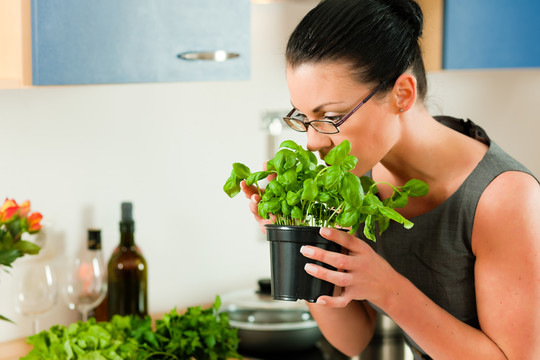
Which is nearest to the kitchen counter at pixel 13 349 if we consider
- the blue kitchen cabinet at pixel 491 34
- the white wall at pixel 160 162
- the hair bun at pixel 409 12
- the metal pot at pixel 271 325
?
the white wall at pixel 160 162

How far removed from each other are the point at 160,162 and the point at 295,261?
3.29 feet

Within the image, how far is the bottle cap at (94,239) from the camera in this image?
1.72 m

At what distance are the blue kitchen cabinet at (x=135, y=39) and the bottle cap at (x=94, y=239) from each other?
48 centimetres

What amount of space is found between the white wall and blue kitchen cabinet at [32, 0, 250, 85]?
16.2 inches

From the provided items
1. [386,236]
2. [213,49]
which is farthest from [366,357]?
[213,49]

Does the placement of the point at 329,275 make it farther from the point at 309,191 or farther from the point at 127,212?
the point at 127,212

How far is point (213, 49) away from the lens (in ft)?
4.94

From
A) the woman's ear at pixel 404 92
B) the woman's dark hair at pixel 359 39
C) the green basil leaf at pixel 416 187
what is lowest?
the green basil leaf at pixel 416 187

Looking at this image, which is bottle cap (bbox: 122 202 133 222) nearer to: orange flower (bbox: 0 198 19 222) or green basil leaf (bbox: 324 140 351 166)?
orange flower (bbox: 0 198 19 222)

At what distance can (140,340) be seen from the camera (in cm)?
137

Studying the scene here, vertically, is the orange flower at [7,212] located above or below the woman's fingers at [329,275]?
above

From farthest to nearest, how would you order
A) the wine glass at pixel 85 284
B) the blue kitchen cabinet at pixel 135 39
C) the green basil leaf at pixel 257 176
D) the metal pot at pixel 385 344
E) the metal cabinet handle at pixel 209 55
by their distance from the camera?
1. the metal pot at pixel 385 344
2. the wine glass at pixel 85 284
3. the metal cabinet handle at pixel 209 55
4. the blue kitchen cabinet at pixel 135 39
5. the green basil leaf at pixel 257 176

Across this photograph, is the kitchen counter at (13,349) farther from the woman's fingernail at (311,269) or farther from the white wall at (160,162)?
the woman's fingernail at (311,269)

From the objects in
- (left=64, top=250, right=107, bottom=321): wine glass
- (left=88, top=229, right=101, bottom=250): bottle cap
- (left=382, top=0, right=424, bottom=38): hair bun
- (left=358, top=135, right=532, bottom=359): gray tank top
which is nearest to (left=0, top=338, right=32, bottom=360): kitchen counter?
(left=64, top=250, right=107, bottom=321): wine glass
